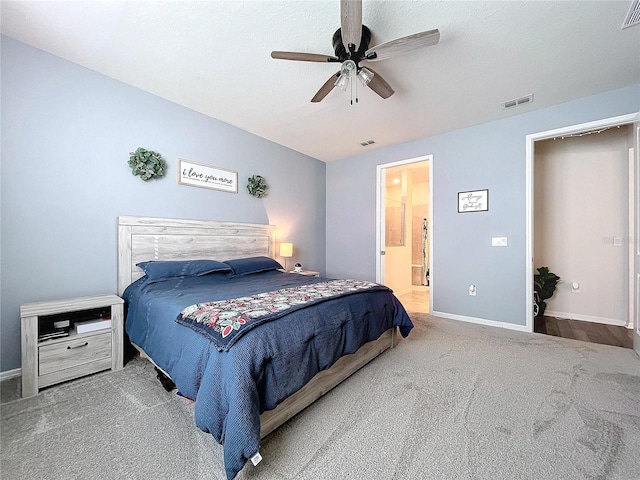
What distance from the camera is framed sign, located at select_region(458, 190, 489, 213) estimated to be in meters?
3.50

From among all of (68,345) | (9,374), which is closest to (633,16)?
(68,345)

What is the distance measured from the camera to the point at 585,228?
367 centimetres

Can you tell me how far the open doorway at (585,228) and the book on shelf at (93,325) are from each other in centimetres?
440

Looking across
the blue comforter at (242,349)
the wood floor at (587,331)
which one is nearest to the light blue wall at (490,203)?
the wood floor at (587,331)

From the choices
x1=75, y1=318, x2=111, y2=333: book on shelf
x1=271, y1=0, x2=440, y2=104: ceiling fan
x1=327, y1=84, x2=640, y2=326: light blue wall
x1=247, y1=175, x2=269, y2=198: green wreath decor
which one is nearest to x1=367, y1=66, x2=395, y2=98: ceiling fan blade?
x1=271, y1=0, x2=440, y2=104: ceiling fan

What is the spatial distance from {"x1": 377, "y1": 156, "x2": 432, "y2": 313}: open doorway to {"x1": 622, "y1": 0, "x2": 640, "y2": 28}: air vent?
2.17m

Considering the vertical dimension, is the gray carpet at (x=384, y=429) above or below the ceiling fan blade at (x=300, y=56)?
below

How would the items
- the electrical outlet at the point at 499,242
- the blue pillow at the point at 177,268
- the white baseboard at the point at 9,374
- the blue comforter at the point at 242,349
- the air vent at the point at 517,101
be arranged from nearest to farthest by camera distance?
the blue comforter at the point at 242,349, the white baseboard at the point at 9,374, the blue pillow at the point at 177,268, the air vent at the point at 517,101, the electrical outlet at the point at 499,242

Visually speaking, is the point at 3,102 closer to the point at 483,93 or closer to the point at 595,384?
the point at 483,93

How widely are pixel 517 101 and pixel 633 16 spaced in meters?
1.10

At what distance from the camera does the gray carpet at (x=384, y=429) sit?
1.26m

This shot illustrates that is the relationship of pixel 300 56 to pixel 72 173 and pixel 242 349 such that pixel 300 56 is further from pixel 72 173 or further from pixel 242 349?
pixel 72 173

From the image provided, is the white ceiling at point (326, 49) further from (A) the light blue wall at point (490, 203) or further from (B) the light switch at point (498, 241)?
(B) the light switch at point (498, 241)

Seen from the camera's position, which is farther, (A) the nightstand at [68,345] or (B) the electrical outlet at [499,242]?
(B) the electrical outlet at [499,242]
